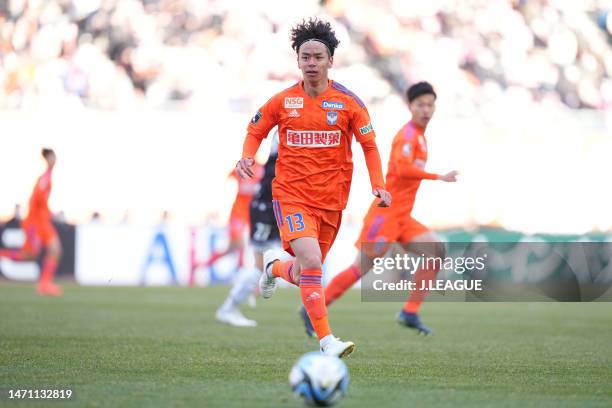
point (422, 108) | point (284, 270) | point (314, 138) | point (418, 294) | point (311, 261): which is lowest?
point (418, 294)

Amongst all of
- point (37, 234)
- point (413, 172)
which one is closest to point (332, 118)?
point (413, 172)

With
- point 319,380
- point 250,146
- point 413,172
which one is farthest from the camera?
point 413,172

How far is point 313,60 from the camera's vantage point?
6.96 meters

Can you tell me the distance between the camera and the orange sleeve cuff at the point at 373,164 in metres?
7.12

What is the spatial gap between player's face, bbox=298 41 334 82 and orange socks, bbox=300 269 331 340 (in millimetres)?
1343

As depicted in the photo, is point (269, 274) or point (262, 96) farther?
point (262, 96)

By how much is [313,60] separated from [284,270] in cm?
157

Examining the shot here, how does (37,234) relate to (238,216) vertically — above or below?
below

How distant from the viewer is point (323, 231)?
23.9ft

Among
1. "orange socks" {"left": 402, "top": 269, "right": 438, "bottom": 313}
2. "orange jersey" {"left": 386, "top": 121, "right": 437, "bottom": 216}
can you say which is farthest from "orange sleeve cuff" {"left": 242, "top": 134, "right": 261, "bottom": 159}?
"orange socks" {"left": 402, "top": 269, "right": 438, "bottom": 313}

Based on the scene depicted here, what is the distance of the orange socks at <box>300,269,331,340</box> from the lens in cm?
676

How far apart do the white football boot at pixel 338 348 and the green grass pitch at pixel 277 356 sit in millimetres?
213

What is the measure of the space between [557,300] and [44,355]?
1240 centimetres

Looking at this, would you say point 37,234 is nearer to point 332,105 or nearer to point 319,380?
point 332,105
